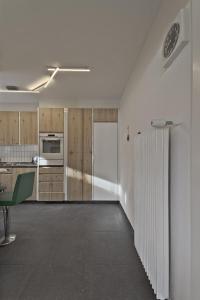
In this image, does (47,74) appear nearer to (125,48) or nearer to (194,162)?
(125,48)

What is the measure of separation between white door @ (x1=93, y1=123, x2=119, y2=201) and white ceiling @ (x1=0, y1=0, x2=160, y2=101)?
1.61 meters

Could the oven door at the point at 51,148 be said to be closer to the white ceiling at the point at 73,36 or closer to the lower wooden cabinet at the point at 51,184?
the lower wooden cabinet at the point at 51,184

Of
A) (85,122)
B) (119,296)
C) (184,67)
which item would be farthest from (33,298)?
(85,122)

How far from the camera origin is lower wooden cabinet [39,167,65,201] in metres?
5.59

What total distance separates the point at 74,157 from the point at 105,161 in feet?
2.38

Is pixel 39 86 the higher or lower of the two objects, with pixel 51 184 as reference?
higher

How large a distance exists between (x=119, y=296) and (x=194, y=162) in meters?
1.46

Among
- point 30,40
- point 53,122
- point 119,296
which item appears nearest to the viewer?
point 119,296

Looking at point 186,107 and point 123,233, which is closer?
point 186,107

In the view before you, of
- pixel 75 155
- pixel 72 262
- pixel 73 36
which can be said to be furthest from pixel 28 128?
pixel 72 262

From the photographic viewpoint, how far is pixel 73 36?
264 centimetres

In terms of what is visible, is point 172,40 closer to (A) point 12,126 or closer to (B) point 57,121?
(B) point 57,121

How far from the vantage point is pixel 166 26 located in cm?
191

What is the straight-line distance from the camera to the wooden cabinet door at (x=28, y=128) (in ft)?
19.4
